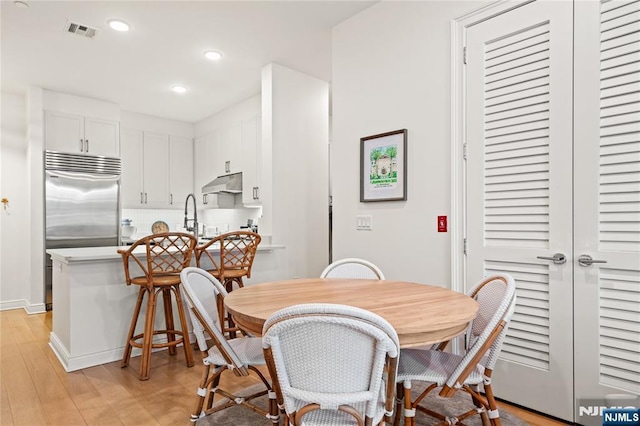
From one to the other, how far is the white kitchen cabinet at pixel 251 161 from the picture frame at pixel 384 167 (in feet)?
6.84

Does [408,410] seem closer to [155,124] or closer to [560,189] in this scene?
[560,189]

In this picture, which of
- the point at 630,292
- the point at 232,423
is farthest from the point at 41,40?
the point at 630,292

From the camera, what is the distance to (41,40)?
3.44 m

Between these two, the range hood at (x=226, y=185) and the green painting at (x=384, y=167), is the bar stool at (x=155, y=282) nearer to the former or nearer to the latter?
the green painting at (x=384, y=167)

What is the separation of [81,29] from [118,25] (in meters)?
0.36

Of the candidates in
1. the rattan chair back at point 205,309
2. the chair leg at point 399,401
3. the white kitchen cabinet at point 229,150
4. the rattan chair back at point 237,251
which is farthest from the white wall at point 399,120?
the white kitchen cabinet at point 229,150

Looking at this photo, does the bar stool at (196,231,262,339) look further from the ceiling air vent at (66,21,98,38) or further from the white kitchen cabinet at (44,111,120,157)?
the white kitchen cabinet at (44,111,120,157)

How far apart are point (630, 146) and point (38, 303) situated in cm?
590

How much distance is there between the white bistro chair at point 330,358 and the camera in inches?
43.0

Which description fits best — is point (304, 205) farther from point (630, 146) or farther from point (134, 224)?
point (134, 224)

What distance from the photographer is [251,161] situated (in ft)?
16.2

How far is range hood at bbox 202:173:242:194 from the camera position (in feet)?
16.6

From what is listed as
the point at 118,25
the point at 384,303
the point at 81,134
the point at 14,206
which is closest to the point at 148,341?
the point at 384,303

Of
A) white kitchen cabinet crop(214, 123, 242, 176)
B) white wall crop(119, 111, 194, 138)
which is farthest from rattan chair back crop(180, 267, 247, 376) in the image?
white wall crop(119, 111, 194, 138)
